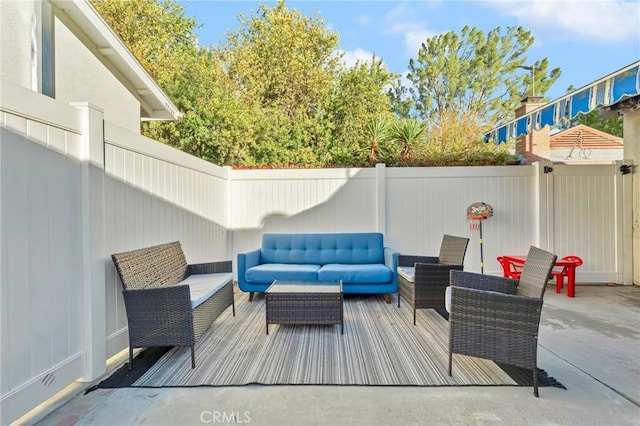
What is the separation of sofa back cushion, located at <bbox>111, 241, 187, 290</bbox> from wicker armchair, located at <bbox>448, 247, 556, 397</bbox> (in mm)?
2636

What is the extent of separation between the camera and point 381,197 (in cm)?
611

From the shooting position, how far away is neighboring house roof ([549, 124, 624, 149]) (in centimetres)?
1373

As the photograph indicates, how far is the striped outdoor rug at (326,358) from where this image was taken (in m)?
2.61

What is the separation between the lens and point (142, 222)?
11.4 feet

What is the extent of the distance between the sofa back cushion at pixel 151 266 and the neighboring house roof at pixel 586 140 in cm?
1461

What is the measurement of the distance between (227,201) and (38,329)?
13.7 feet

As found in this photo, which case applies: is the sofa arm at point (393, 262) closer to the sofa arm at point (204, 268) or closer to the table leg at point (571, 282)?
the sofa arm at point (204, 268)

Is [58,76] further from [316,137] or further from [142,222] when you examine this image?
[316,137]

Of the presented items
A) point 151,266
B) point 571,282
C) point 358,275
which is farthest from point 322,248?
point 571,282

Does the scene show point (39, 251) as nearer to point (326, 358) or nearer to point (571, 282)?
point (326, 358)

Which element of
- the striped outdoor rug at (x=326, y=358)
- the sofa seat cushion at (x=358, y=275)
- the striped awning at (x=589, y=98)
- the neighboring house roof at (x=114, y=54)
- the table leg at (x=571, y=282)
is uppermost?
the neighboring house roof at (x=114, y=54)

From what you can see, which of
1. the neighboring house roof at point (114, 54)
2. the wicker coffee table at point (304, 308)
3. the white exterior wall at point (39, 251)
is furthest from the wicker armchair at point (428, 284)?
the neighboring house roof at point (114, 54)

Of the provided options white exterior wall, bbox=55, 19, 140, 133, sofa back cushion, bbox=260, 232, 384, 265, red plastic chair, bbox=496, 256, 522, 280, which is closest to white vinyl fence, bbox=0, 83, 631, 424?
red plastic chair, bbox=496, 256, 522, 280

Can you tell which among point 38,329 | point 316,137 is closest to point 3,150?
point 38,329
